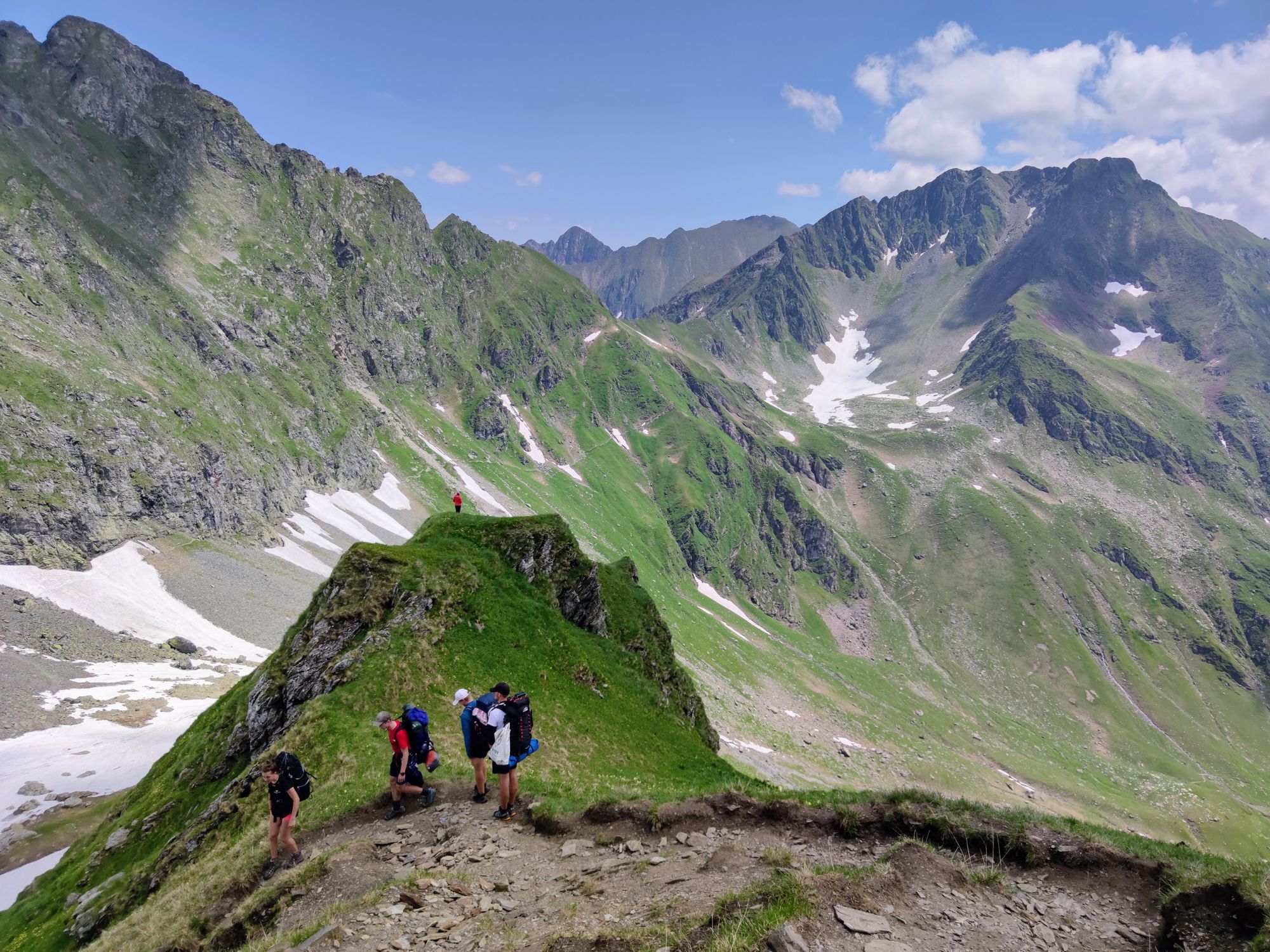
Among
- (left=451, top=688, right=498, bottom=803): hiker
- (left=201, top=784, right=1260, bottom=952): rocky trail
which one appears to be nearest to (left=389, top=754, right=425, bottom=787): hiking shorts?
(left=201, top=784, right=1260, bottom=952): rocky trail

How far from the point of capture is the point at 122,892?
72.5 ft

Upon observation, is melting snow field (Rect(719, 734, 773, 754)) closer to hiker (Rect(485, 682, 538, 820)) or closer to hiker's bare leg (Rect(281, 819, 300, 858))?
hiker (Rect(485, 682, 538, 820))

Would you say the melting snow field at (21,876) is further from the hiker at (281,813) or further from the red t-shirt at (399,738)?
the red t-shirt at (399,738)

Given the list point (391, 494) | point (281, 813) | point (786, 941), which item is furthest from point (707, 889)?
point (391, 494)

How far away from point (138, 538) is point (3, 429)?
2220 cm

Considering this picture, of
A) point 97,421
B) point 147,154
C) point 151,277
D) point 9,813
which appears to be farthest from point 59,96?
point 9,813

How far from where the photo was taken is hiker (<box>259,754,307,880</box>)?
16.0 meters

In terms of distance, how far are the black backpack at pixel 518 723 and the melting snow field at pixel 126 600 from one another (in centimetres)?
8104

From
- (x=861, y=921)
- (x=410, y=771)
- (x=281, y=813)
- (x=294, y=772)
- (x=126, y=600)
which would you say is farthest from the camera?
(x=126, y=600)

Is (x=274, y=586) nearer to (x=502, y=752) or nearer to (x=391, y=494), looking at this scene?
(x=391, y=494)

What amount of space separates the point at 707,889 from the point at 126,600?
100 metres

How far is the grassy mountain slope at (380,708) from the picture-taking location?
19594 millimetres

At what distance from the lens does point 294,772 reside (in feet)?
55.1

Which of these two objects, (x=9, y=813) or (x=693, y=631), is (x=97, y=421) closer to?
(x=9, y=813)
